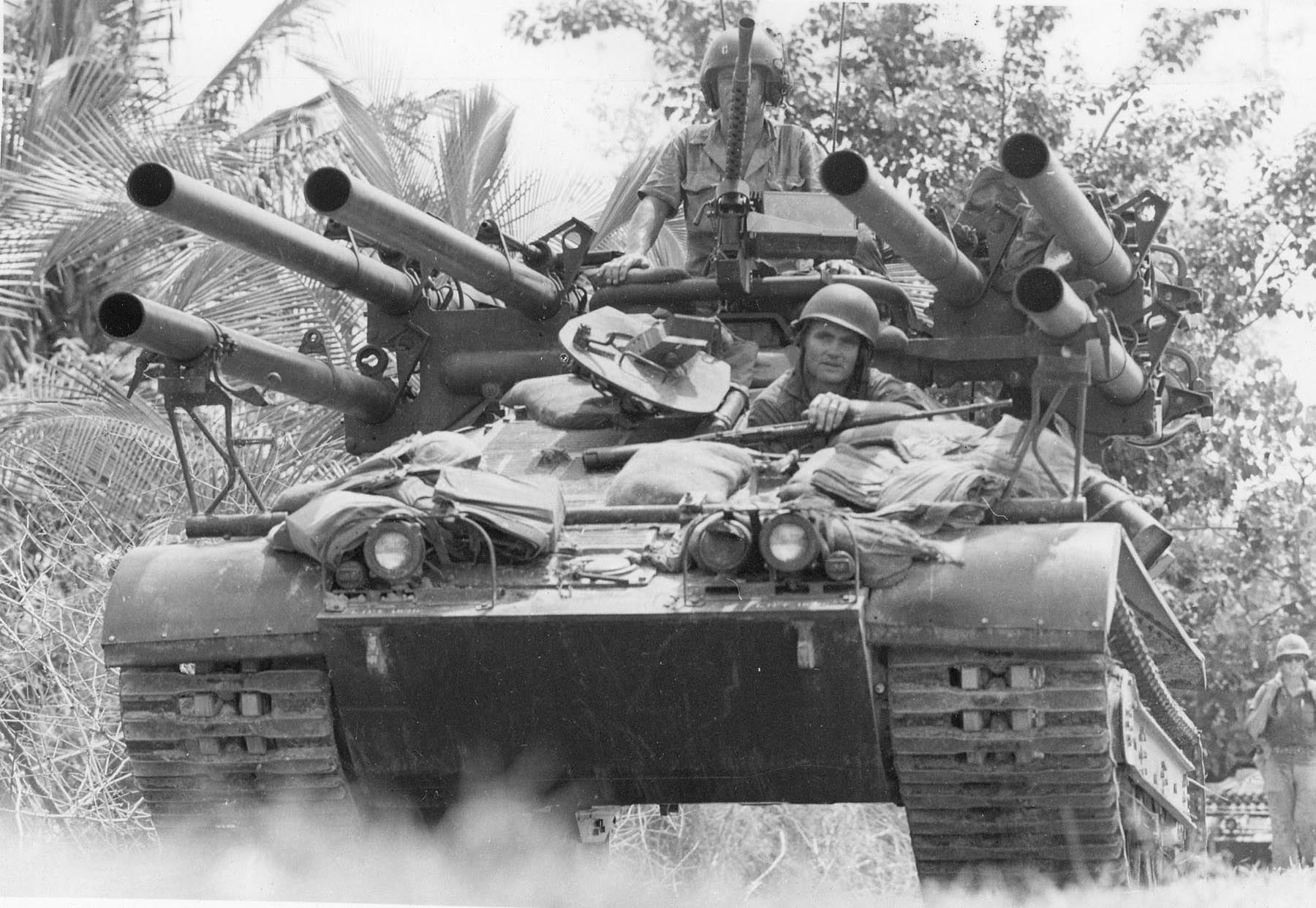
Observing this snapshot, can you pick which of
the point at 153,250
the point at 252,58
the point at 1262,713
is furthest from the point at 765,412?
the point at 252,58

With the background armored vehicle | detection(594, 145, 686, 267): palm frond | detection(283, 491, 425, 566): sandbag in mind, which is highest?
detection(594, 145, 686, 267): palm frond

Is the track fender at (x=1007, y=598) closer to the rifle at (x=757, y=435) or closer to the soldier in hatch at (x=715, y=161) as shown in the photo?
the rifle at (x=757, y=435)

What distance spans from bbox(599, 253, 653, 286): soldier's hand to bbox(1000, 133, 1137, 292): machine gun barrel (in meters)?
2.19

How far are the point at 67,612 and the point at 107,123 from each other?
346cm

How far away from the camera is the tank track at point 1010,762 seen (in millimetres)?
7293

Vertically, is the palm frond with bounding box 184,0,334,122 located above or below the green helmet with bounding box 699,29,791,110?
above

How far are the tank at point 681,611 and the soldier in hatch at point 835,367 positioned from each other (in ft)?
0.69

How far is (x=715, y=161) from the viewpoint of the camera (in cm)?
1076

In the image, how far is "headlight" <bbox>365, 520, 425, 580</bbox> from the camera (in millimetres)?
7348

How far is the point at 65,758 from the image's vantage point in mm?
12602

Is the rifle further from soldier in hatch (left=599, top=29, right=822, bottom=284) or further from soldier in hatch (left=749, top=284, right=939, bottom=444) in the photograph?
soldier in hatch (left=599, top=29, right=822, bottom=284)

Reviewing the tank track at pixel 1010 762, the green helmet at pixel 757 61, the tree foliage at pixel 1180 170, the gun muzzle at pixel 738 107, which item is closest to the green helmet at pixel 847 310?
the gun muzzle at pixel 738 107

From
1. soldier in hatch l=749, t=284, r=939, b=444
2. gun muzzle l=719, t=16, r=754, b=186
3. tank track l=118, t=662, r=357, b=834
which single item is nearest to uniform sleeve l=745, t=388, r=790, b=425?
soldier in hatch l=749, t=284, r=939, b=444

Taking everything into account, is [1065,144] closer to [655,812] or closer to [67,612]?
[655,812]
